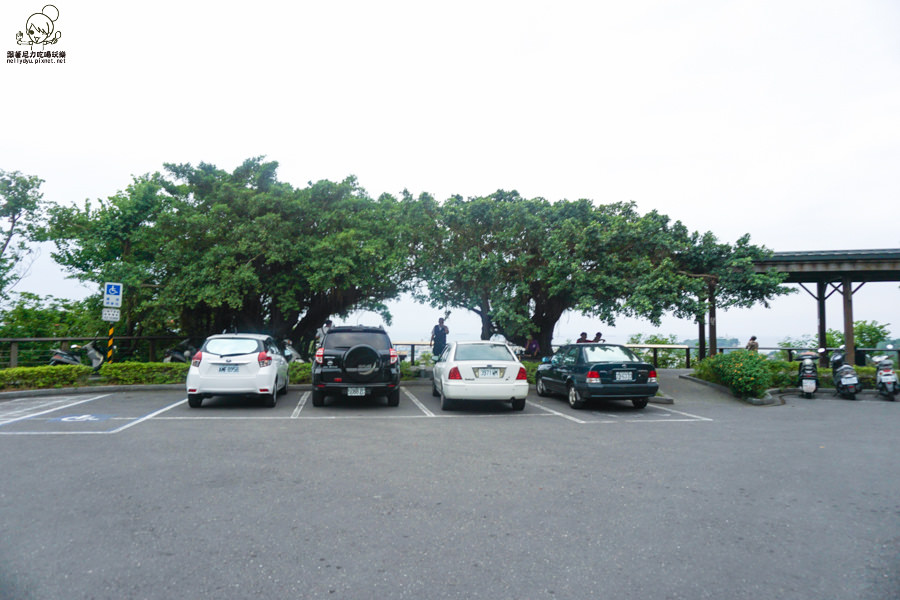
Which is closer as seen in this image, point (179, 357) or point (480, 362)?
point (480, 362)

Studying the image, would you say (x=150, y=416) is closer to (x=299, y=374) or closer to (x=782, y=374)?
(x=299, y=374)

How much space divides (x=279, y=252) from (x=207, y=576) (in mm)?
15764

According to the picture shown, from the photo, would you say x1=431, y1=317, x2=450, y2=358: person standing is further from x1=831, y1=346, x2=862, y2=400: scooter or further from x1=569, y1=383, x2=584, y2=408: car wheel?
x1=831, y1=346, x2=862, y2=400: scooter

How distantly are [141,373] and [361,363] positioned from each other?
7.60 metres

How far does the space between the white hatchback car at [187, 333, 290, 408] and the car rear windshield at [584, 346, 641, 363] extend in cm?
695

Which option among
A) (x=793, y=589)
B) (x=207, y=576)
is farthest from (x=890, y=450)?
(x=207, y=576)

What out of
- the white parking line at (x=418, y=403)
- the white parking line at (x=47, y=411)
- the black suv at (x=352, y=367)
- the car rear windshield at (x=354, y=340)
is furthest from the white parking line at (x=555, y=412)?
the white parking line at (x=47, y=411)

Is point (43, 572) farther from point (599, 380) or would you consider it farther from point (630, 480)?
point (599, 380)

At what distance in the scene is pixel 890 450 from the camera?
781 centimetres

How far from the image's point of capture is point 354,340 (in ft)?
39.9

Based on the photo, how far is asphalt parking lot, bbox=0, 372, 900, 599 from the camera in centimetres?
354

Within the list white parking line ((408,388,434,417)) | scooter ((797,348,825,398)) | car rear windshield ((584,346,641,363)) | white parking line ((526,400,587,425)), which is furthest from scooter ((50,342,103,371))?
scooter ((797,348,825,398))

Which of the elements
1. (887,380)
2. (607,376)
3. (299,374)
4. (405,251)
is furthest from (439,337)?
(887,380)

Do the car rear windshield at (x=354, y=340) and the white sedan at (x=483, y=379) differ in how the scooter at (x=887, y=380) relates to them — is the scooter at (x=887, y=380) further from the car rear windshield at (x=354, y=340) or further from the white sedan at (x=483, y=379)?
the car rear windshield at (x=354, y=340)
